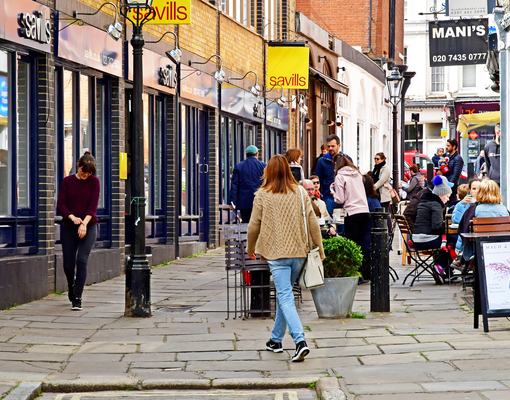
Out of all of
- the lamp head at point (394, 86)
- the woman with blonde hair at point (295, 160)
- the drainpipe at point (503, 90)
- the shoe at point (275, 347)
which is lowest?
the shoe at point (275, 347)

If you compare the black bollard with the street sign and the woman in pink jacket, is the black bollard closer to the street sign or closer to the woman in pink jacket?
the woman in pink jacket

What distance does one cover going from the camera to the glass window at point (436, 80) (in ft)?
190

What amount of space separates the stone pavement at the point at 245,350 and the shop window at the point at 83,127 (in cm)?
225

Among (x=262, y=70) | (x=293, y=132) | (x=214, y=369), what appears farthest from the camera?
(x=293, y=132)

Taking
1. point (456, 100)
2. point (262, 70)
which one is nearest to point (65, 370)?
point (262, 70)

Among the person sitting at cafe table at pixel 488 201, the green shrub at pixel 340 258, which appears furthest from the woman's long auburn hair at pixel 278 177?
the person sitting at cafe table at pixel 488 201

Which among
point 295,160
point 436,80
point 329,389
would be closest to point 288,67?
point 295,160

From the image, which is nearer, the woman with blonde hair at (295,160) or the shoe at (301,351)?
the shoe at (301,351)

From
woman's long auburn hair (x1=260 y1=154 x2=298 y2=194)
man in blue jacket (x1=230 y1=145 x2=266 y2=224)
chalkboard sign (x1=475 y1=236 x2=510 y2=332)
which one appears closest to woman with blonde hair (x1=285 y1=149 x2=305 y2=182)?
man in blue jacket (x1=230 y1=145 x2=266 y2=224)

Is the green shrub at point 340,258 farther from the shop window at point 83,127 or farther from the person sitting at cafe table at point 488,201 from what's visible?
the shop window at point 83,127

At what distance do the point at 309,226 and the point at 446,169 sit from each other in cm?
1071

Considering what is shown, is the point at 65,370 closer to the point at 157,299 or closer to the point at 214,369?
the point at 214,369

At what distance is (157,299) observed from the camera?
11492mm

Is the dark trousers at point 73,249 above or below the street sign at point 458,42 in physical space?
below
